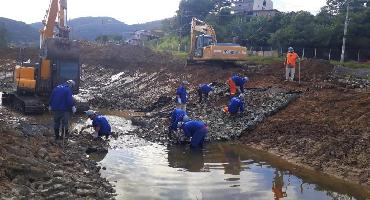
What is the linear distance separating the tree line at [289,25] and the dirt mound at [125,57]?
10.5 m

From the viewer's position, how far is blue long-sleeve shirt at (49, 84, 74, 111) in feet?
45.9

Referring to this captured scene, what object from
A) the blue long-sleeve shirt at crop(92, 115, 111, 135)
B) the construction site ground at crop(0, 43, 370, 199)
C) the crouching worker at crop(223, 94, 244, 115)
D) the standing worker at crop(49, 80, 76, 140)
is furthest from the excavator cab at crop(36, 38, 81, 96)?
the crouching worker at crop(223, 94, 244, 115)

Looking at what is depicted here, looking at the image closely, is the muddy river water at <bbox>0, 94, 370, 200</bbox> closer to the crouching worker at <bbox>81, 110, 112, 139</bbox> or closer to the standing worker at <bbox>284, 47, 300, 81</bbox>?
the crouching worker at <bbox>81, 110, 112, 139</bbox>

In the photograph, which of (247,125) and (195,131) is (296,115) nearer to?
(247,125)

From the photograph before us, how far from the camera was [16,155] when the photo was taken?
31.1 ft

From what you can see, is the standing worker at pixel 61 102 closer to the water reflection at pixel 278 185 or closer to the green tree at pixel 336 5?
the water reflection at pixel 278 185

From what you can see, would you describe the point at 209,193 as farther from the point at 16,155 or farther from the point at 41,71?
the point at 41,71

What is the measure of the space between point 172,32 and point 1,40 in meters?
27.0

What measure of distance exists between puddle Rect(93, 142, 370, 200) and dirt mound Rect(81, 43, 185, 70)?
73.7 feet

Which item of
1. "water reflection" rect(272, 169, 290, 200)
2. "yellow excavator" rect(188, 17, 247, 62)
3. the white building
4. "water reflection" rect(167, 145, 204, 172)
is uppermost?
the white building

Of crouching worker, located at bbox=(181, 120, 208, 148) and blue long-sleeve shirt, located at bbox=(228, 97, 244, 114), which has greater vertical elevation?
blue long-sleeve shirt, located at bbox=(228, 97, 244, 114)

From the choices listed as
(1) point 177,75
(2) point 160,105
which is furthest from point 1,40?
(2) point 160,105

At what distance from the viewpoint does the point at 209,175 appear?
12039 millimetres

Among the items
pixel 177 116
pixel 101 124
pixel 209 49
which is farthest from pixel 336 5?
pixel 101 124
